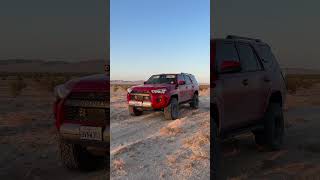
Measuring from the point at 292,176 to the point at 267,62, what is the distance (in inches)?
88.7

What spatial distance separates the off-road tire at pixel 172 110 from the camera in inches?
181

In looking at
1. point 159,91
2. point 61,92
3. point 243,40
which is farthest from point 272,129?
point 61,92

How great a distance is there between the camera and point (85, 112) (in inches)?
179

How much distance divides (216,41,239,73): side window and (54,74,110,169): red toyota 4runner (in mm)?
1376

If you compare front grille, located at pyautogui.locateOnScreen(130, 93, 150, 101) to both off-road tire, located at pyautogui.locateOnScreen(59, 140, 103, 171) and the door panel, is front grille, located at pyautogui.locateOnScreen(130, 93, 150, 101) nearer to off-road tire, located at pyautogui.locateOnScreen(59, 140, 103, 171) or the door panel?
the door panel

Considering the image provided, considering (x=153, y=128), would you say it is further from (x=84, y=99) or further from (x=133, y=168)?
(x=84, y=99)

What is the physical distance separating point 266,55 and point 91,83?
3.60 metres

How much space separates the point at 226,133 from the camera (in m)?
5.01

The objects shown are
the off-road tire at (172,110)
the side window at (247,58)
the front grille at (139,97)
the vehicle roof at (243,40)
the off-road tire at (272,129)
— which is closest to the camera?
the front grille at (139,97)

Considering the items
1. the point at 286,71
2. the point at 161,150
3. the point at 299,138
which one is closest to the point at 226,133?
the point at 161,150

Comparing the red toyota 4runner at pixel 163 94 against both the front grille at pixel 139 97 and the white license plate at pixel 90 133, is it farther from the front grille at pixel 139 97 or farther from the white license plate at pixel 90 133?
the white license plate at pixel 90 133

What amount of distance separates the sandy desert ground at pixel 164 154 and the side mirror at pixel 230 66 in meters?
0.57

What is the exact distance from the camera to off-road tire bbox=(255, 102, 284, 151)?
21.8 ft

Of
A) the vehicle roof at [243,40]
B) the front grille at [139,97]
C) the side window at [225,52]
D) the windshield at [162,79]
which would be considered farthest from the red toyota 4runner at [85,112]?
the vehicle roof at [243,40]
